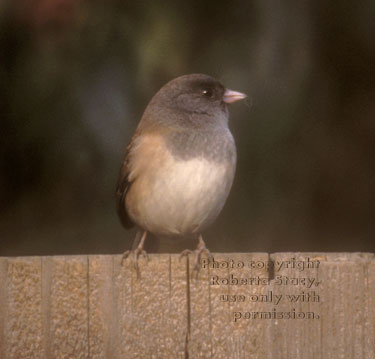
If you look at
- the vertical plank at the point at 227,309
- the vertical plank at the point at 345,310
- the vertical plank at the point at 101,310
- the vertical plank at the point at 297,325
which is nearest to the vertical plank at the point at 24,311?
the vertical plank at the point at 101,310

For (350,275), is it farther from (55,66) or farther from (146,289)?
(55,66)

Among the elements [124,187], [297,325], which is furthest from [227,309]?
[124,187]

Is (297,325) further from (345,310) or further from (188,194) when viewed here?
(188,194)

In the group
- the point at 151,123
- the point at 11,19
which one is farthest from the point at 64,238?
the point at 11,19

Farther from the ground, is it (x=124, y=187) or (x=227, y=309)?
(x=124, y=187)

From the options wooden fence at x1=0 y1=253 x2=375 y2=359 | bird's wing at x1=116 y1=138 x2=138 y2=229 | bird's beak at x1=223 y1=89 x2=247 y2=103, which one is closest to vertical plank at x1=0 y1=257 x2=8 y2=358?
wooden fence at x1=0 y1=253 x2=375 y2=359

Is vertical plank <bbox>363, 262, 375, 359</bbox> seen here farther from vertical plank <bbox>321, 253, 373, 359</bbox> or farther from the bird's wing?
the bird's wing

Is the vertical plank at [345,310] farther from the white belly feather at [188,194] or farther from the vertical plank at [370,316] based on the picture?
the white belly feather at [188,194]
